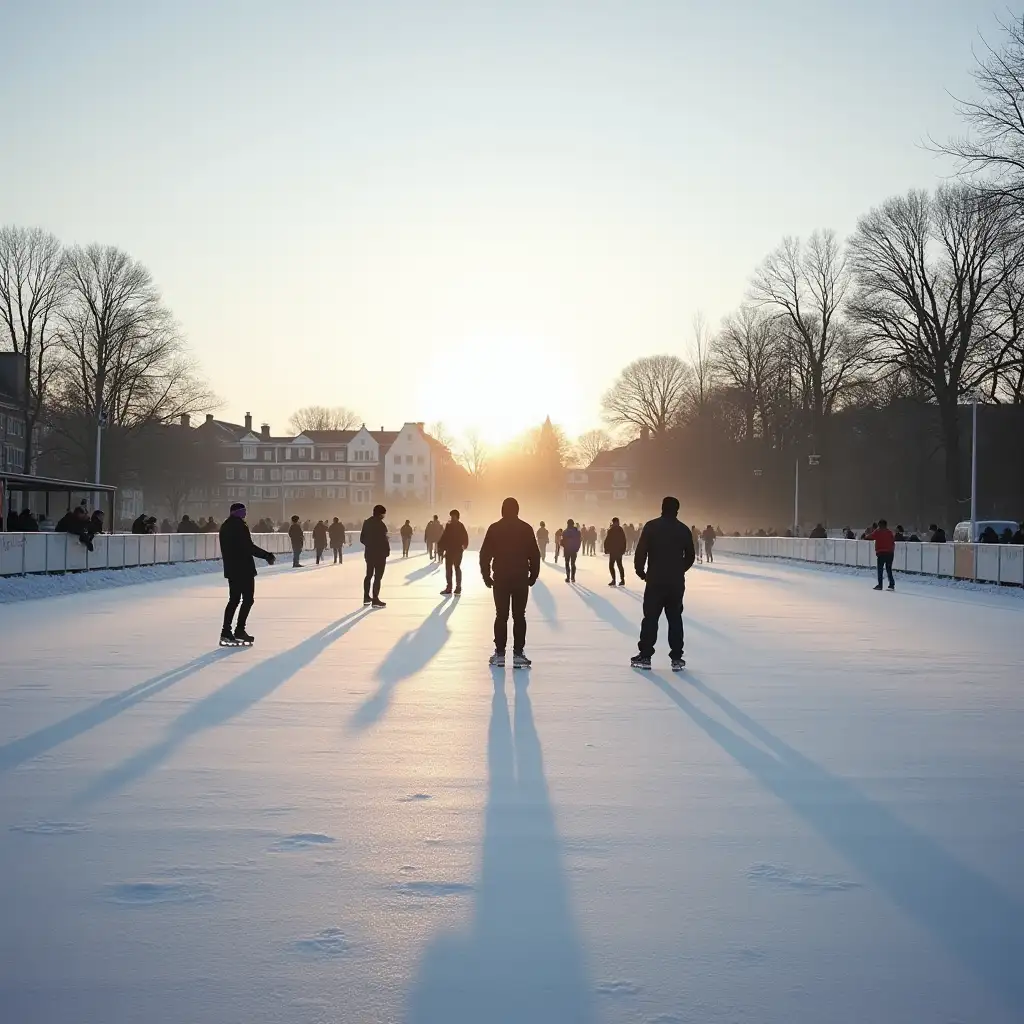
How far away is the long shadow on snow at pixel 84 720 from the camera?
692cm

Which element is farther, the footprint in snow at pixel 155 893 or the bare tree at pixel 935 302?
the bare tree at pixel 935 302

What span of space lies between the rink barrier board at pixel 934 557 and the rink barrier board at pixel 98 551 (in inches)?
666

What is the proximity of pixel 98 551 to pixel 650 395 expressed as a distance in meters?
58.9

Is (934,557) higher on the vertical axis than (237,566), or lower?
lower

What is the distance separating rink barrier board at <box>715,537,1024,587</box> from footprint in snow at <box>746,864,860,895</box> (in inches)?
958

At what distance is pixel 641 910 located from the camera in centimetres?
411

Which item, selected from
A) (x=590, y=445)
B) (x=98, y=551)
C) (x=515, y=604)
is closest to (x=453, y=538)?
(x=98, y=551)

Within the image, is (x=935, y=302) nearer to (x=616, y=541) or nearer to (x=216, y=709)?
(x=616, y=541)

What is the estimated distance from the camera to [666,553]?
37.7 ft

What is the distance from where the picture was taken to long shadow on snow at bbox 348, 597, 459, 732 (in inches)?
337

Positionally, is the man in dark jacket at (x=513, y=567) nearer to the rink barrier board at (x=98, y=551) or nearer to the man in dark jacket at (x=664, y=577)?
the man in dark jacket at (x=664, y=577)

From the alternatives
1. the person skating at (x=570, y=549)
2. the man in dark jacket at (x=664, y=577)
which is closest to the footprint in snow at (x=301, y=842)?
the man in dark jacket at (x=664, y=577)

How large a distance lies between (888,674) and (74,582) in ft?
60.7

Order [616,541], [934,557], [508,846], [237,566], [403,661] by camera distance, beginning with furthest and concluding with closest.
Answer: [934,557], [616,541], [237,566], [403,661], [508,846]
